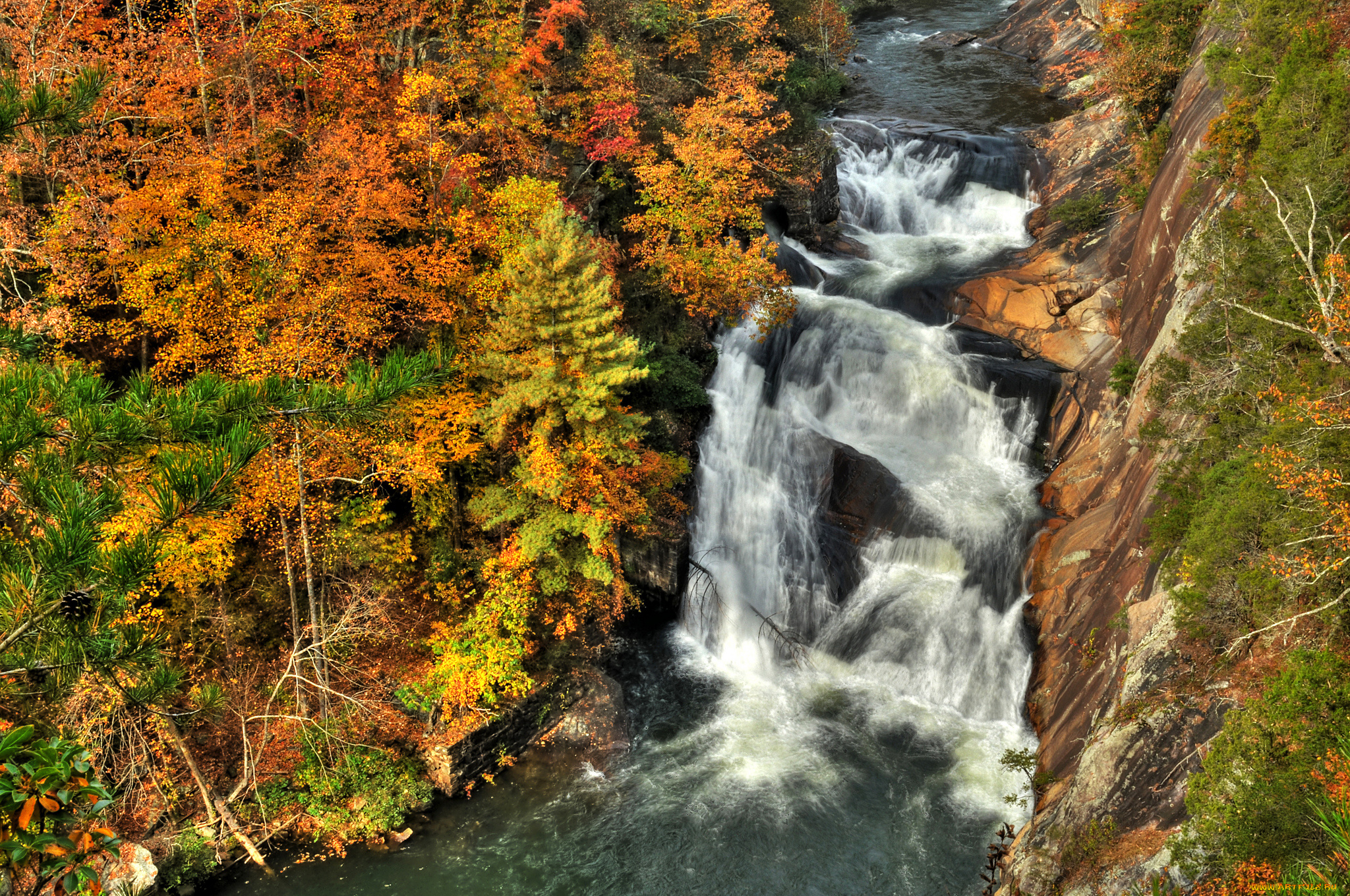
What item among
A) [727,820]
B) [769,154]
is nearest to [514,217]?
[769,154]

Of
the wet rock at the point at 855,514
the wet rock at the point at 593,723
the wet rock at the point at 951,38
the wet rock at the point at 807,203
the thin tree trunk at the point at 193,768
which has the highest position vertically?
the wet rock at the point at 951,38

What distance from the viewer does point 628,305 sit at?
78.9 ft

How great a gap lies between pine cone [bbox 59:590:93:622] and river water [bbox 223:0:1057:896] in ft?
41.9

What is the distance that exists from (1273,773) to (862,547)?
12.9 m

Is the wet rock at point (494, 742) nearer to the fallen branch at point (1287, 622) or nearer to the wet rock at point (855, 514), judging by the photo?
the wet rock at point (855, 514)

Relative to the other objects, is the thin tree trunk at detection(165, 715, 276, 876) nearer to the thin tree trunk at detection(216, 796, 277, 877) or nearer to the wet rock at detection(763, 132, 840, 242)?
the thin tree trunk at detection(216, 796, 277, 877)

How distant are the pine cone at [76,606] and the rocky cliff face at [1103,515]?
13.2 meters

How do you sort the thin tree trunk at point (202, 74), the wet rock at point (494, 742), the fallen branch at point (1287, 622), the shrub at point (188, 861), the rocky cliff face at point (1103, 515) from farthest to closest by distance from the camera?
the wet rock at point (494, 742) → the thin tree trunk at point (202, 74) → the shrub at point (188, 861) → the rocky cliff face at point (1103, 515) → the fallen branch at point (1287, 622)

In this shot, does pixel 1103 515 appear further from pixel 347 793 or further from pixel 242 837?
pixel 242 837

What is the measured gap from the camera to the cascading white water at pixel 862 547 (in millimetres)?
19688

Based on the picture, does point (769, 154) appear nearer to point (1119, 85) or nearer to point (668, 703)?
point (1119, 85)

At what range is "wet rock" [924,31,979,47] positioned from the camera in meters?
45.2

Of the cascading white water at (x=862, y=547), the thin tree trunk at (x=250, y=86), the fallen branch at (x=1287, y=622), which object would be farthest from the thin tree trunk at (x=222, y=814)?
the fallen branch at (x=1287, y=622)

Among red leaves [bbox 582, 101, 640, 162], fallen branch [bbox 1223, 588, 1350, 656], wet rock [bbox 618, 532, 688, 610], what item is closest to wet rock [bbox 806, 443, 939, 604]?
wet rock [bbox 618, 532, 688, 610]
